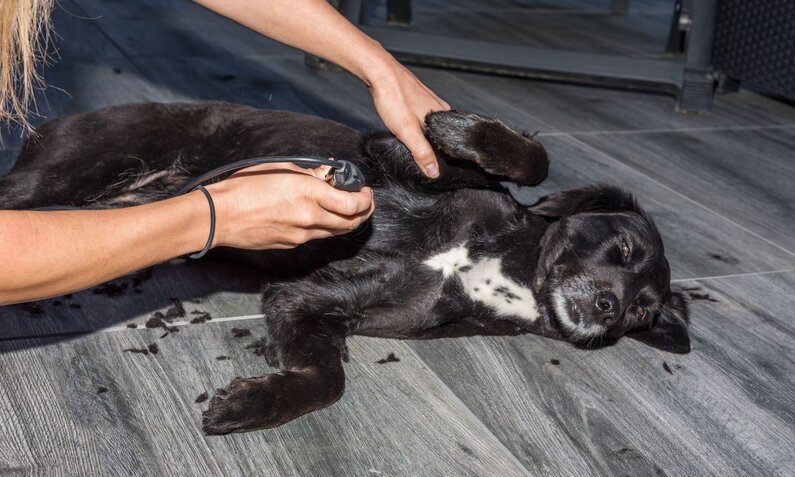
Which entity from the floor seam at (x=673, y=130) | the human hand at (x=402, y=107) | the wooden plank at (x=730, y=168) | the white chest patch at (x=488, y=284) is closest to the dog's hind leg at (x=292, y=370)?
the white chest patch at (x=488, y=284)

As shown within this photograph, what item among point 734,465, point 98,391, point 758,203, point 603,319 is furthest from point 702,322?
point 98,391

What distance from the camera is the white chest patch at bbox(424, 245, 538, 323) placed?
241cm

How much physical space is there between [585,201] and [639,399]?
22.3 inches

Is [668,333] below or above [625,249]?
below

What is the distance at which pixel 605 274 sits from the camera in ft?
7.99

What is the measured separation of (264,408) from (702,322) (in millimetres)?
1337

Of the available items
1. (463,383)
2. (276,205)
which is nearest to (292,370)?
(463,383)

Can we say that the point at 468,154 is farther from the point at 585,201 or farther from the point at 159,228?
the point at 159,228

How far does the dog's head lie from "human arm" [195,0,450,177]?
428mm

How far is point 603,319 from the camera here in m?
2.35

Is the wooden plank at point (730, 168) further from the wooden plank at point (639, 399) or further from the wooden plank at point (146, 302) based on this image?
the wooden plank at point (146, 302)

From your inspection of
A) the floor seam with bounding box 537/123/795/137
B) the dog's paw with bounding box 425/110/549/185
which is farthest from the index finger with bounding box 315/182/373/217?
the floor seam with bounding box 537/123/795/137

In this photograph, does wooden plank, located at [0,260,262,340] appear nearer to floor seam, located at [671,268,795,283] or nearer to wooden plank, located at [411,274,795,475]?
wooden plank, located at [411,274,795,475]

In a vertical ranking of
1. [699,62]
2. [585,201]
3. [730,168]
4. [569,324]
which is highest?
[585,201]
